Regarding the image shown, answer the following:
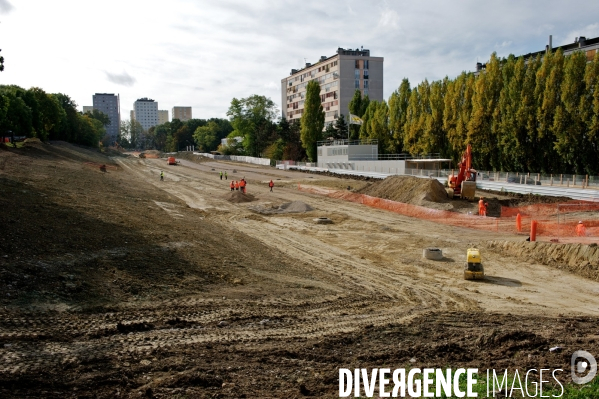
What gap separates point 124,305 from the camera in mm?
9852

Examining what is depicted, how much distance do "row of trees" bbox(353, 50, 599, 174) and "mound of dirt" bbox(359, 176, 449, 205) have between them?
1516 cm

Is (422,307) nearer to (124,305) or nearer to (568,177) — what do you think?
(124,305)

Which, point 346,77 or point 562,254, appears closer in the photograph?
point 562,254

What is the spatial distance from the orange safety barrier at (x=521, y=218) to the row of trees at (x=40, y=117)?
163ft

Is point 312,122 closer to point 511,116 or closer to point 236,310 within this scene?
point 511,116

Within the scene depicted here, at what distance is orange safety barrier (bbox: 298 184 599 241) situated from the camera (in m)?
22.4

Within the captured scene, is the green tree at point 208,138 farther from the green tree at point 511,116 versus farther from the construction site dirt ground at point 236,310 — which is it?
the construction site dirt ground at point 236,310

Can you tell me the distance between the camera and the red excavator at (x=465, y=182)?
1319 inches

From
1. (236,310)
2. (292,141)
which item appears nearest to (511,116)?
(236,310)

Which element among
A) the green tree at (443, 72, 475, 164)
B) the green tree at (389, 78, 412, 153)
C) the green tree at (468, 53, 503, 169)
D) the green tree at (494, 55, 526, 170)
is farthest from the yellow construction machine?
the green tree at (389, 78, 412, 153)

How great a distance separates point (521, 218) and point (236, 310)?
21854 mm

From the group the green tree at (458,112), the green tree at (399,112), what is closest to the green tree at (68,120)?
the green tree at (399,112)

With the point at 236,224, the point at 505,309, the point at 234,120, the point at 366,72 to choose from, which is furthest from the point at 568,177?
the point at 234,120

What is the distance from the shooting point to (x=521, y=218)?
26703 millimetres
